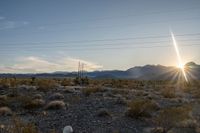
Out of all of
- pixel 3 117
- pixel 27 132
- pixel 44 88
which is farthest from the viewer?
pixel 44 88

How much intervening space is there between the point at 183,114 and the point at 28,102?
1216cm

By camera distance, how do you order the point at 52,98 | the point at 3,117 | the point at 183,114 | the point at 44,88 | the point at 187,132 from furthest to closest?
the point at 44,88 → the point at 52,98 → the point at 3,117 → the point at 183,114 → the point at 187,132

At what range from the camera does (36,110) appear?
987 inches

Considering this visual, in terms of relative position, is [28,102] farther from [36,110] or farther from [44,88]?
[44,88]

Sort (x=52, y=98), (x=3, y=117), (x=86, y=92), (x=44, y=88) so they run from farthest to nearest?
(x=44, y=88), (x=86, y=92), (x=52, y=98), (x=3, y=117)

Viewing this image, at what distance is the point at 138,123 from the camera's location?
2036 centimetres

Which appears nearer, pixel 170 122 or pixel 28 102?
pixel 170 122

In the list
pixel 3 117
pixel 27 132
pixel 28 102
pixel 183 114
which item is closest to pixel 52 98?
pixel 28 102

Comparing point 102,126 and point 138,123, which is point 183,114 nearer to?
point 138,123

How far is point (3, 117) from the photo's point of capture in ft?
72.4

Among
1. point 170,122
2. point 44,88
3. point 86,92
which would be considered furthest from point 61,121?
point 44,88

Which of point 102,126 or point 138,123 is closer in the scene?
point 102,126

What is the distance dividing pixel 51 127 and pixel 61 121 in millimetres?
1675

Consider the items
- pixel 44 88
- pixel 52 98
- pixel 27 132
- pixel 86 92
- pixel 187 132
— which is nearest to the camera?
pixel 27 132
